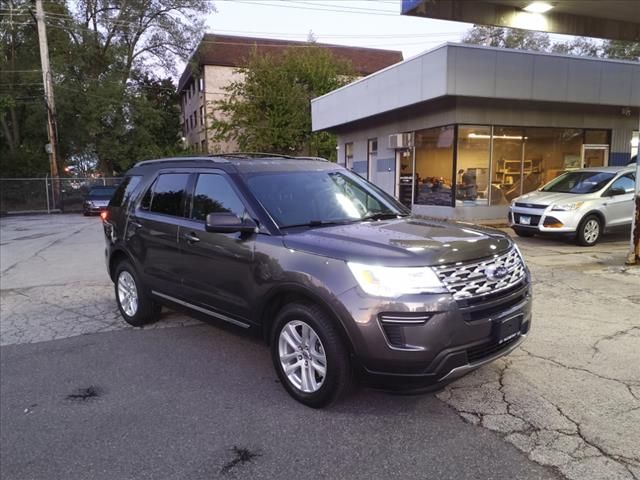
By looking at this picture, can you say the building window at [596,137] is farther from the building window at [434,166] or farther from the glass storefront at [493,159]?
the building window at [434,166]

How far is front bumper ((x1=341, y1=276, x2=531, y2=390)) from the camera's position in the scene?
10.4 feet

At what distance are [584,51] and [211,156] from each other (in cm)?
4913

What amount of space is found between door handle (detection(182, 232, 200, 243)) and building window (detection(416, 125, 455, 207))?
1207 centimetres

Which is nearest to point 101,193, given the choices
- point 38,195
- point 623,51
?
point 38,195

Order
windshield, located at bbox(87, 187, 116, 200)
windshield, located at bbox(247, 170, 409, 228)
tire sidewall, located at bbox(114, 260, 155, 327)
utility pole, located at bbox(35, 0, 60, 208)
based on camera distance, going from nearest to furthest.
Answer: windshield, located at bbox(247, 170, 409, 228)
tire sidewall, located at bbox(114, 260, 155, 327)
windshield, located at bbox(87, 187, 116, 200)
utility pole, located at bbox(35, 0, 60, 208)

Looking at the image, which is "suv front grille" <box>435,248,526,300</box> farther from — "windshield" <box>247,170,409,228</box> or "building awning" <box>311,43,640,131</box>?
"building awning" <box>311,43,640,131</box>

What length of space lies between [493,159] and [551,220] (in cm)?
572

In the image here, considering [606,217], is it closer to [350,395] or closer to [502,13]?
[502,13]

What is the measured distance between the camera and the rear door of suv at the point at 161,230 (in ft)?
16.3

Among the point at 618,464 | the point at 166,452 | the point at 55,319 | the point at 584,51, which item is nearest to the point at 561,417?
the point at 618,464

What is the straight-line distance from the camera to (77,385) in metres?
4.33

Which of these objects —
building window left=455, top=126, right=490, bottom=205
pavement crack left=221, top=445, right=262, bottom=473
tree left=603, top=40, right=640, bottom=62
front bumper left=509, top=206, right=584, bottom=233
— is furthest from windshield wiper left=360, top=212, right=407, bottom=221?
tree left=603, top=40, right=640, bottom=62

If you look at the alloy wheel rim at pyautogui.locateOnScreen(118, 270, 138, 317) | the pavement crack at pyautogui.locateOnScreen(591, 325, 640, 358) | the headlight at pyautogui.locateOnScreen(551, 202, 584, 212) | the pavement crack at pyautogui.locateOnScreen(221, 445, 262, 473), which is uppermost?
Result: the headlight at pyautogui.locateOnScreen(551, 202, 584, 212)

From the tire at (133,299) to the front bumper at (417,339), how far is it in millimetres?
3184
